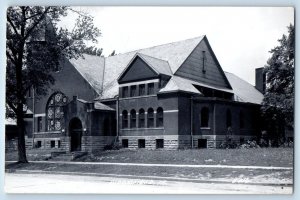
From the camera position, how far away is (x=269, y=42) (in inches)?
539

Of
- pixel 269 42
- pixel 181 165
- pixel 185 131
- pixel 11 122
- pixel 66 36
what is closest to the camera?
pixel 269 42

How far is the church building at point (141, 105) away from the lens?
1931 centimetres

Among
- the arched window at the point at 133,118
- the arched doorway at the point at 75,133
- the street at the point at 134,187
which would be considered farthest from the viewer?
the arched window at the point at 133,118

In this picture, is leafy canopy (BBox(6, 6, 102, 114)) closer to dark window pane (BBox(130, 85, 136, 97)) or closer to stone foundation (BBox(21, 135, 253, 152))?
stone foundation (BBox(21, 135, 253, 152))

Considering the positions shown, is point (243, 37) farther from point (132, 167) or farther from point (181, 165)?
point (132, 167)

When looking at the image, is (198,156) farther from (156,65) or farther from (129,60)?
(129,60)

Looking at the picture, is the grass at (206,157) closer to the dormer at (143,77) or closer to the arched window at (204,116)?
the arched window at (204,116)

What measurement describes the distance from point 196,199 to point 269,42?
214 inches

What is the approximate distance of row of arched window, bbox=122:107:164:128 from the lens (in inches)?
811

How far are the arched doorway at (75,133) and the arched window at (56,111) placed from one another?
1.80ft

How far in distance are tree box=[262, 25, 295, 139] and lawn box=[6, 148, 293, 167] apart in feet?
3.22

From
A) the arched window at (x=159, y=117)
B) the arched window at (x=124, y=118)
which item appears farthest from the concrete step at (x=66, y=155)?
the arched window at (x=159, y=117)

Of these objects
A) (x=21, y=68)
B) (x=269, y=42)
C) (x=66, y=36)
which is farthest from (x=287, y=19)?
(x=21, y=68)

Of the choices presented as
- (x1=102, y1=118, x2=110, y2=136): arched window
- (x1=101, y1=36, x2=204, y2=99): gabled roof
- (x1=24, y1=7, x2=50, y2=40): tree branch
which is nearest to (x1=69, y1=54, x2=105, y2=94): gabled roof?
(x1=101, y1=36, x2=204, y2=99): gabled roof
